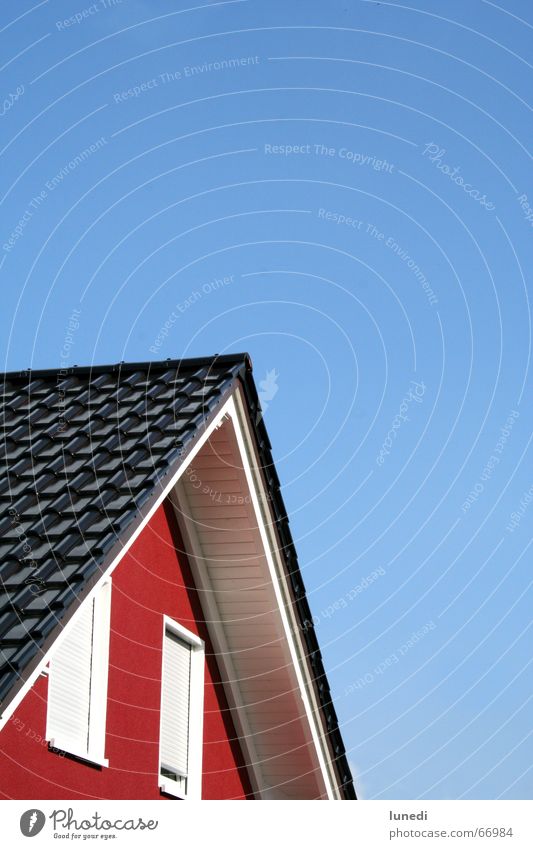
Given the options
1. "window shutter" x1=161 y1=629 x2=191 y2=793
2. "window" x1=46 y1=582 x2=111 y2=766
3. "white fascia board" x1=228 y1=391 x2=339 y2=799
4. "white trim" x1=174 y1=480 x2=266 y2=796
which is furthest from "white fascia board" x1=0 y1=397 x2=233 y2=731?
A: "window shutter" x1=161 y1=629 x2=191 y2=793

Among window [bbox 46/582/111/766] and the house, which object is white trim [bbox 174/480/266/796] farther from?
window [bbox 46/582/111/766]

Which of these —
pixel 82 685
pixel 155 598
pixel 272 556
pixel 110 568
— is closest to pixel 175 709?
pixel 155 598

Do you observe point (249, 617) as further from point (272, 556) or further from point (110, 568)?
point (110, 568)

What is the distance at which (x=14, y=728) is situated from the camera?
8.70 metres

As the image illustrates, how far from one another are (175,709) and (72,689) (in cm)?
236

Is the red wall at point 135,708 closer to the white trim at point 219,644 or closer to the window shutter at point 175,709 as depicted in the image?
the white trim at point 219,644

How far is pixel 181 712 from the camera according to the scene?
1214 cm

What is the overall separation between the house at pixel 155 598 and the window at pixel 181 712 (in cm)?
3

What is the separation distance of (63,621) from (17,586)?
62 centimetres
